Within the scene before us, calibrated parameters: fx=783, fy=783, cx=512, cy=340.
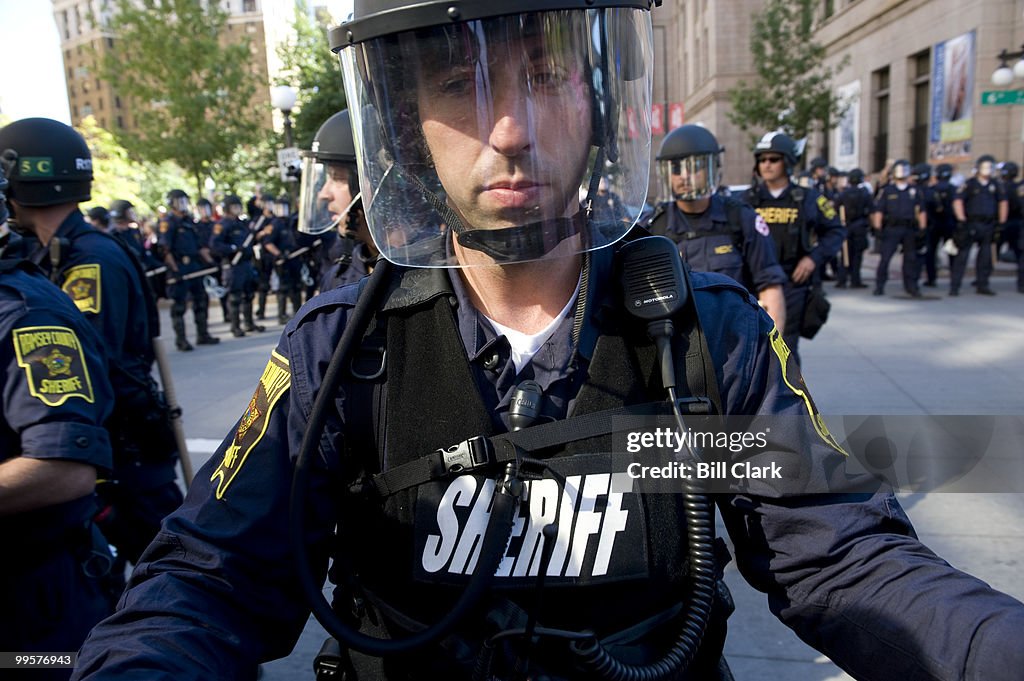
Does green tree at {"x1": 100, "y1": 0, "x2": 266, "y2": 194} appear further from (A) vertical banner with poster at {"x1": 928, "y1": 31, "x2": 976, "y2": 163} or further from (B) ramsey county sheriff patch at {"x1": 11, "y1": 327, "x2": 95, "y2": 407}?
(B) ramsey county sheriff patch at {"x1": 11, "y1": 327, "x2": 95, "y2": 407}

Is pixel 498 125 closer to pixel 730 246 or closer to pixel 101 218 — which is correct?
pixel 730 246

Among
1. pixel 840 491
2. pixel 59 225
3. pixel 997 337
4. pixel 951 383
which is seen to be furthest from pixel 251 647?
pixel 997 337

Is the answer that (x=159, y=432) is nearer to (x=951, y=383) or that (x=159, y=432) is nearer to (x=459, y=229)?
(x=459, y=229)

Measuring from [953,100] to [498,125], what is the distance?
2011 centimetres

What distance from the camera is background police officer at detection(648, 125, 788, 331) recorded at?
475 cm

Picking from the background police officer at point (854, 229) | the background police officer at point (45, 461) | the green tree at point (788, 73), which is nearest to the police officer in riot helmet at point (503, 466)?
the background police officer at point (45, 461)

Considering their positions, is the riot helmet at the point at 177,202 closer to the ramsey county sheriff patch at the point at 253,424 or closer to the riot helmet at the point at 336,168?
the riot helmet at the point at 336,168

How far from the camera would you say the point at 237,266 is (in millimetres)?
Result: 12008

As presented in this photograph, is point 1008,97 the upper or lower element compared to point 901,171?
upper

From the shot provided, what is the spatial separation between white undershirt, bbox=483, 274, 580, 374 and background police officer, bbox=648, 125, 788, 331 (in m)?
3.37

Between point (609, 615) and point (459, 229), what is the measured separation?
73 cm

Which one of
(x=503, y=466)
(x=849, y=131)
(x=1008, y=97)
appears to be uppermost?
(x=849, y=131)

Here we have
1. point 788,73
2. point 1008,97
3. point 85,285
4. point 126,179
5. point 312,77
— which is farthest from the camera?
point 126,179

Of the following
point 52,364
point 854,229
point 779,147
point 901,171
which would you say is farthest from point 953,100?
point 52,364
